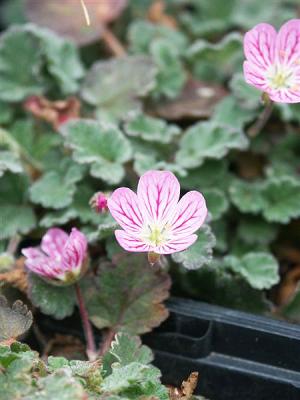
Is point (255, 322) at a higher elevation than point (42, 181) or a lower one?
lower

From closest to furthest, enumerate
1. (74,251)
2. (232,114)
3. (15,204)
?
(74,251), (15,204), (232,114)

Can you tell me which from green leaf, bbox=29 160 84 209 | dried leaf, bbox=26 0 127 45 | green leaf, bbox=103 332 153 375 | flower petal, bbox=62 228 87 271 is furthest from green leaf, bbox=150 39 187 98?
green leaf, bbox=103 332 153 375

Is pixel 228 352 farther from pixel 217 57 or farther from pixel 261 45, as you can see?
pixel 217 57

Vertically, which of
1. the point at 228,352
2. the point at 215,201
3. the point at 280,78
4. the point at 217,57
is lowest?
the point at 228,352

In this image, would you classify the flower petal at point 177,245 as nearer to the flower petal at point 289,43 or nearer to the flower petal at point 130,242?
the flower petal at point 130,242

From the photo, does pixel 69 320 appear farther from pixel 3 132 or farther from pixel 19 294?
pixel 3 132

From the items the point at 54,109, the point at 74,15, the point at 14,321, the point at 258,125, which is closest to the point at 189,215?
the point at 14,321

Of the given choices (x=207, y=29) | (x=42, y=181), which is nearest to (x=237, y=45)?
(x=207, y=29)
